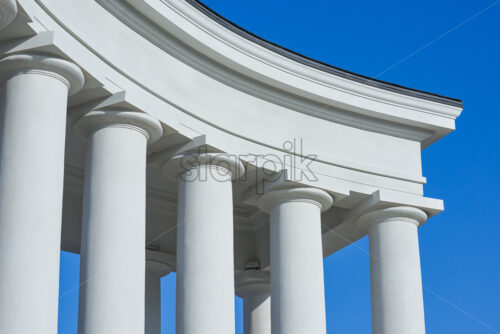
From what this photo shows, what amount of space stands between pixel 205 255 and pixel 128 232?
19795mm

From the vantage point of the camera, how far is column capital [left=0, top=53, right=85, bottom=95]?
414 ft

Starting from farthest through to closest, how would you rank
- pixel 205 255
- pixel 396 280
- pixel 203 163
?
pixel 396 280 → pixel 203 163 → pixel 205 255

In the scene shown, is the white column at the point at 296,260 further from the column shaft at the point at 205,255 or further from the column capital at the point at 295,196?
the column shaft at the point at 205,255

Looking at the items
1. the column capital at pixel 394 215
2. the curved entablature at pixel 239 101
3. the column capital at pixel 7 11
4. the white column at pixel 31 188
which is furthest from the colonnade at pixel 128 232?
the column capital at pixel 7 11

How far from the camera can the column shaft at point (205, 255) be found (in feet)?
497

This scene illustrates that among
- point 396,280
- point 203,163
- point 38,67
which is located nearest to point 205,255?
point 203,163

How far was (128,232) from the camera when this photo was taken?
456 feet

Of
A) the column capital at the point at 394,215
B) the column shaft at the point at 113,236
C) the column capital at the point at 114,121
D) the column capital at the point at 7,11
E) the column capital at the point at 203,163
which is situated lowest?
the column shaft at the point at 113,236

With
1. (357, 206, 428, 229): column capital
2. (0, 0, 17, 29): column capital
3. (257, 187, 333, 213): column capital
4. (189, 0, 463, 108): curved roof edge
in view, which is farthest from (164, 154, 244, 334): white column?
(0, 0, 17, 29): column capital

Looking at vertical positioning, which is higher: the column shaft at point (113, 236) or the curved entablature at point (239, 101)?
the curved entablature at point (239, 101)

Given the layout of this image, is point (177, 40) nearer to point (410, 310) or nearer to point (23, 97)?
point (23, 97)

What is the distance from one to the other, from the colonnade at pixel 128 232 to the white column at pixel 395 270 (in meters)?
0.22

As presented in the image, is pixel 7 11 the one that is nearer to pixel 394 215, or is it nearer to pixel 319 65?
pixel 319 65

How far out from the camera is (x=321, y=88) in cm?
18275
